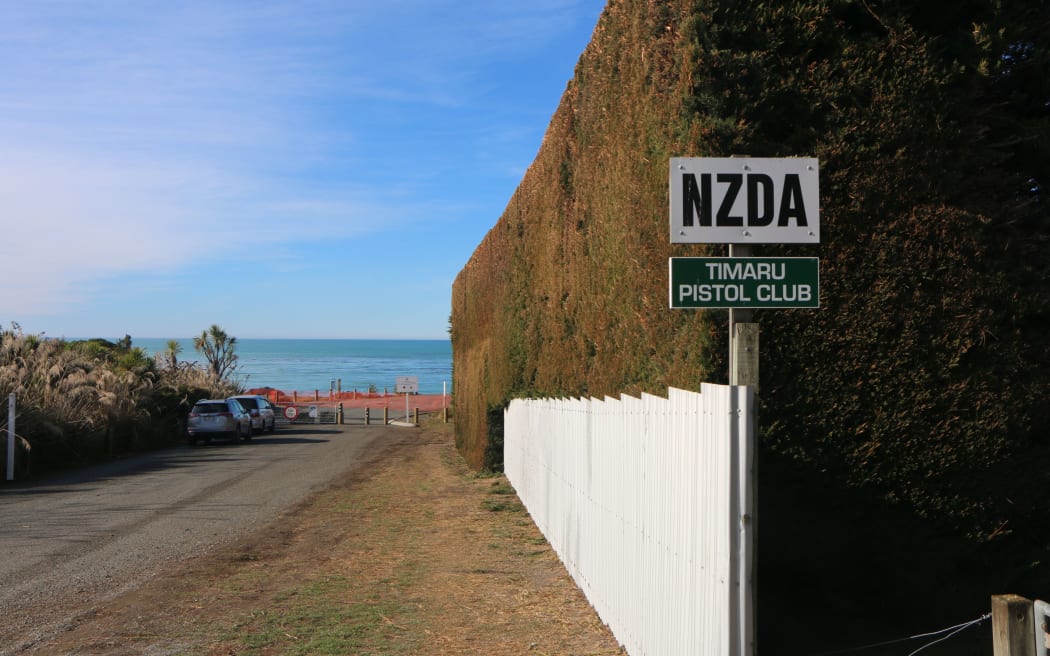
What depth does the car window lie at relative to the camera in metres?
29.2

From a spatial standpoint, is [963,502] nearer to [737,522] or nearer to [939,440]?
[939,440]

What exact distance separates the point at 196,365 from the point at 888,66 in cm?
4129

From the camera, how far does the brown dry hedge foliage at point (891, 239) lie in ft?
19.9

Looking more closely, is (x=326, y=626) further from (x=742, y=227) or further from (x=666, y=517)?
(x=742, y=227)

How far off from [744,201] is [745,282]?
18.8 inches

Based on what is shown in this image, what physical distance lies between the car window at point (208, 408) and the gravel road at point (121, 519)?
4.48 meters

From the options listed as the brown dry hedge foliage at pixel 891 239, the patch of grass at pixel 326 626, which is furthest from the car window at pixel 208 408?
the brown dry hedge foliage at pixel 891 239

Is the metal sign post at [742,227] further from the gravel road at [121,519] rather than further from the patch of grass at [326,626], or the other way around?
the gravel road at [121,519]

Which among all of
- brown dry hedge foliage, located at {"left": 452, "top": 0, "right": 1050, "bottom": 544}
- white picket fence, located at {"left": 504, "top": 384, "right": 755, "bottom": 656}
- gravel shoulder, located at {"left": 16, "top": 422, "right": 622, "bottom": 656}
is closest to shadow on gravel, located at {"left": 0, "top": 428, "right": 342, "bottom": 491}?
gravel shoulder, located at {"left": 16, "top": 422, "right": 622, "bottom": 656}

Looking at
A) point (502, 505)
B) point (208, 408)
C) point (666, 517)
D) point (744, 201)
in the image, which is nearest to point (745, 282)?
point (744, 201)

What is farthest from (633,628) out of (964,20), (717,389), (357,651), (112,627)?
(964,20)

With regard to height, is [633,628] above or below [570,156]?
below

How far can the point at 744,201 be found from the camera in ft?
17.1

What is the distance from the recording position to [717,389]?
4016mm
